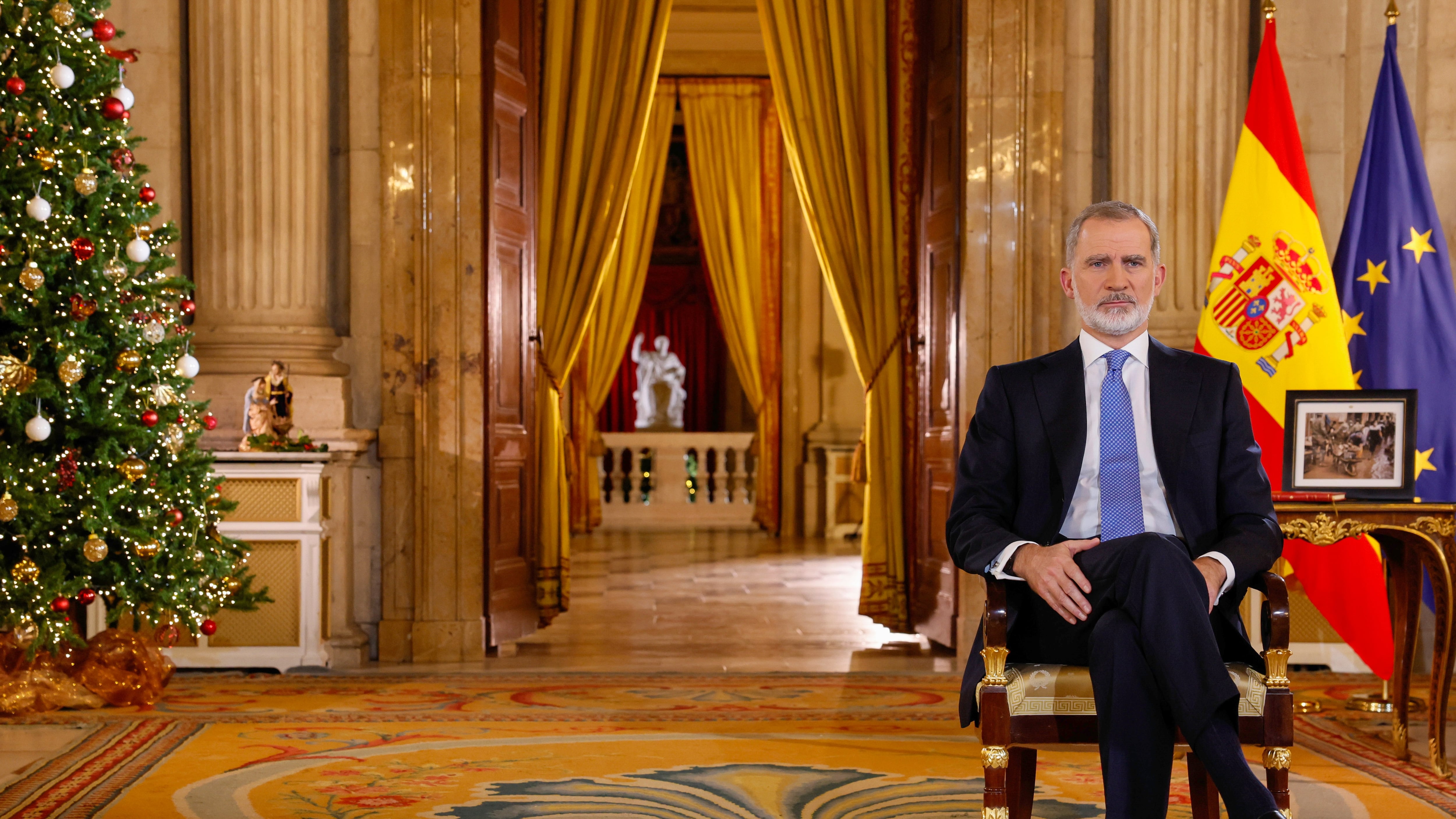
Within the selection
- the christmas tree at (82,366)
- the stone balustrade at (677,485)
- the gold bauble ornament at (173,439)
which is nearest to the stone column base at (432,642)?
the christmas tree at (82,366)

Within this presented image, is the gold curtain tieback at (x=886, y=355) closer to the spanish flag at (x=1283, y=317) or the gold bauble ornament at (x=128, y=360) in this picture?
the spanish flag at (x=1283, y=317)

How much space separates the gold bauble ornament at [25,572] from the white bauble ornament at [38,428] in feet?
1.26

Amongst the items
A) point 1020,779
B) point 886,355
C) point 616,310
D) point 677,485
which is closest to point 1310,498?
point 1020,779

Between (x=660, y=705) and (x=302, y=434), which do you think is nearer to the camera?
(x=660, y=705)

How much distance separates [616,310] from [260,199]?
6.52 meters

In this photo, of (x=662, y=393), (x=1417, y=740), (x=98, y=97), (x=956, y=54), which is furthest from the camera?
(x=662, y=393)

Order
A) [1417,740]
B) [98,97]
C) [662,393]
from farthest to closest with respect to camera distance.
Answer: [662,393]
[98,97]
[1417,740]

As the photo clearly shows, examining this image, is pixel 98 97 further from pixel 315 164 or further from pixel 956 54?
pixel 956 54

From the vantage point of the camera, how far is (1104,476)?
7.72 ft

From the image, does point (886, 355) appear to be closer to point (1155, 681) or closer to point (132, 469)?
point (132, 469)

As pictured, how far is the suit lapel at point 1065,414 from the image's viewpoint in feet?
7.68

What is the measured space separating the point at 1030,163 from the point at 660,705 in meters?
2.59

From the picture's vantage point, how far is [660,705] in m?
4.26

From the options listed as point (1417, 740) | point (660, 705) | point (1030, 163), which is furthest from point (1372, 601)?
point (660, 705)
